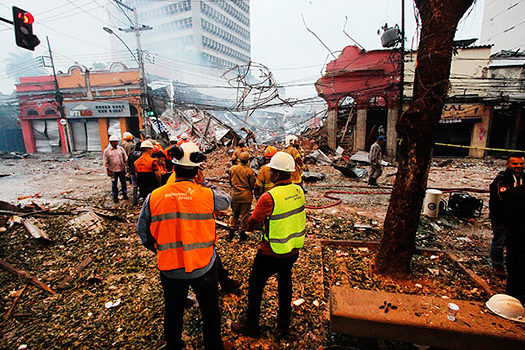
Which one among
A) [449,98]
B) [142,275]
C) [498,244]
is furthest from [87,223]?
[449,98]

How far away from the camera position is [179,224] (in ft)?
6.48

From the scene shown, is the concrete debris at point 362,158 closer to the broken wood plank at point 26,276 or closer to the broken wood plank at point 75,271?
the broken wood plank at point 75,271

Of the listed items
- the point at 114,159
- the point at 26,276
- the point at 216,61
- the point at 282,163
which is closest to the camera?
the point at 282,163

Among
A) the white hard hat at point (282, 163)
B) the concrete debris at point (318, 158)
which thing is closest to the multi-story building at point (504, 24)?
the concrete debris at point (318, 158)

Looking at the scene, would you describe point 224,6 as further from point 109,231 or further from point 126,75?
point 109,231

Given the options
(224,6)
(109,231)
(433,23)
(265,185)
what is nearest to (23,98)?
(109,231)

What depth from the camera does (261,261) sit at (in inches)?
99.1

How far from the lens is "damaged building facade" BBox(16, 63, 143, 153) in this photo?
21234 mm

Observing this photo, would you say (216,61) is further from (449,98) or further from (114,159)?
(114,159)

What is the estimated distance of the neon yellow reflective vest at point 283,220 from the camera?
7.81ft

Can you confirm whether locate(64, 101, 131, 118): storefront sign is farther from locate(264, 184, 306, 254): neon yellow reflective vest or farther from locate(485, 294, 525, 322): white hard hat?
locate(485, 294, 525, 322): white hard hat

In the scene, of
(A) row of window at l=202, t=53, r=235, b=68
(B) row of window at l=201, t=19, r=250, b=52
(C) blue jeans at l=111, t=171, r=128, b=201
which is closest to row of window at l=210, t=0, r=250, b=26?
(B) row of window at l=201, t=19, r=250, b=52

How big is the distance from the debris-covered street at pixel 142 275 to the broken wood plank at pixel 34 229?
90 mm

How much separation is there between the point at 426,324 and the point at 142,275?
3.91 metres
